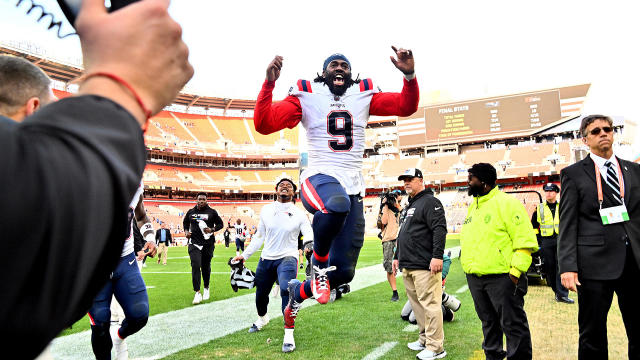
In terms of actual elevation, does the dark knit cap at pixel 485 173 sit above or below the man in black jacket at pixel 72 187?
above

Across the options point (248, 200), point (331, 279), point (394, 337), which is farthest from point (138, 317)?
point (248, 200)

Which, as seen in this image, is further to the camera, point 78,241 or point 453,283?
point 453,283

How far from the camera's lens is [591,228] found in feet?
13.2

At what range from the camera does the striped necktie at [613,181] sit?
403cm

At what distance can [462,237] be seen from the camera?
5.21 m

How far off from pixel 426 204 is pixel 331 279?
2.32 metres

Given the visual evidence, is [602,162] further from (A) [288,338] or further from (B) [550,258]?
(B) [550,258]

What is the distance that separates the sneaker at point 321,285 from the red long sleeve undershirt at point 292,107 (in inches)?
57.8

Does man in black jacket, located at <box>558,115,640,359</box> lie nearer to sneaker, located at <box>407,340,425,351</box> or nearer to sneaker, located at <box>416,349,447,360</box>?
sneaker, located at <box>416,349,447,360</box>

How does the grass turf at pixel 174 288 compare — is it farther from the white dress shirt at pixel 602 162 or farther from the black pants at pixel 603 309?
the white dress shirt at pixel 602 162

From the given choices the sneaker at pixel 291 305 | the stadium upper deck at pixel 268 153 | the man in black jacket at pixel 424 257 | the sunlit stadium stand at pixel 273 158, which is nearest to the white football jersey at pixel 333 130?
the sneaker at pixel 291 305

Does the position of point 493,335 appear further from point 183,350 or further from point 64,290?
point 64,290

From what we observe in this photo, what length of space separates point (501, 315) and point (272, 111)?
3.28 meters

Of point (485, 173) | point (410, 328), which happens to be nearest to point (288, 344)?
point (410, 328)
